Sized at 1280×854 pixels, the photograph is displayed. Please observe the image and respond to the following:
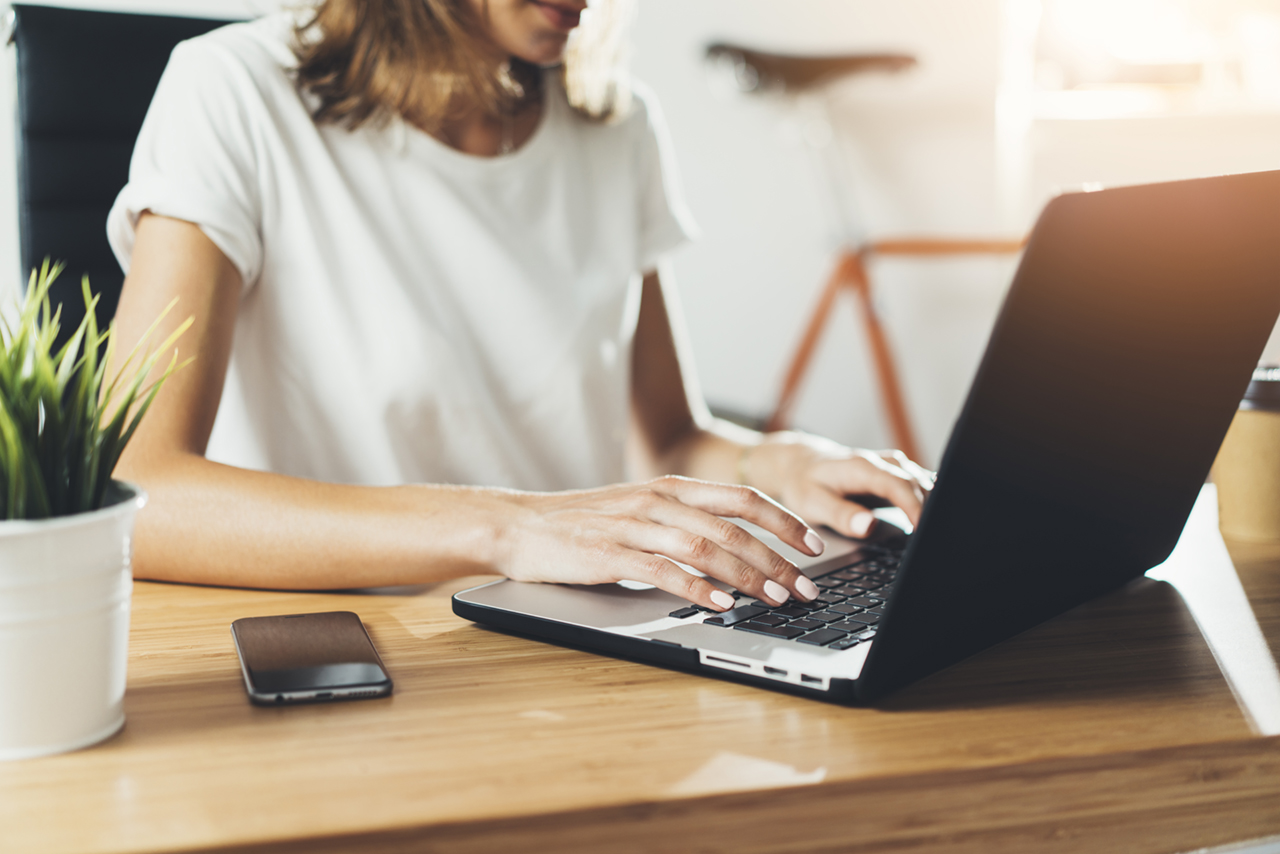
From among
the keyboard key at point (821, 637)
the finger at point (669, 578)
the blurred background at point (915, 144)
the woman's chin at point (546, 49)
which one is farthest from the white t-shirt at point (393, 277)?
the blurred background at point (915, 144)

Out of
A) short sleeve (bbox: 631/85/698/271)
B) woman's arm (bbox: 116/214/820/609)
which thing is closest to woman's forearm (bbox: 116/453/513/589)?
woman's arm (bbox: 116/214/820/609)

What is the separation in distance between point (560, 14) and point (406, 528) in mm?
528

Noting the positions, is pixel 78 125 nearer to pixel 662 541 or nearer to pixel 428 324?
pixel 428 324

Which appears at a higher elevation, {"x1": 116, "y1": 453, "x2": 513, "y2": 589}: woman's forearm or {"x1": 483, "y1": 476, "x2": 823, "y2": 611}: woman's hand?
{"x1": 483, "y1": 476, "x2": 823, "y2": 611}: woman's hand

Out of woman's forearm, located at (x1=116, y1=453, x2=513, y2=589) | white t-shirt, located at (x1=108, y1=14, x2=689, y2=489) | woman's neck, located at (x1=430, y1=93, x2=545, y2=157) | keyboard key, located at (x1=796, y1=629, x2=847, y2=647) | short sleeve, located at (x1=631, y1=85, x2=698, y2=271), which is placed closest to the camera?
keyboard key, located at (x1=796, y1=629, x2=847, y2=647)

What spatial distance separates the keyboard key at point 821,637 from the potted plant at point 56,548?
289 mm

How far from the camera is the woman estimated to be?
64cm

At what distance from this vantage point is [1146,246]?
0.41 meters

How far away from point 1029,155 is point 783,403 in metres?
1.09

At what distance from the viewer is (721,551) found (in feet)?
1.83

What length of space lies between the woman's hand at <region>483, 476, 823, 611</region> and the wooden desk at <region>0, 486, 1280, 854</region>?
69 mm

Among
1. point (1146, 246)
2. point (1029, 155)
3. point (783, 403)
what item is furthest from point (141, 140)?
point (1029, 155)

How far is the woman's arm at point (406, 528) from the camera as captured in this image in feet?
1.86

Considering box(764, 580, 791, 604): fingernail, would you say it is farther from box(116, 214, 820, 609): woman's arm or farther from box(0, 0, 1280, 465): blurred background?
box(0, 0, 1280, 465): blurred background
